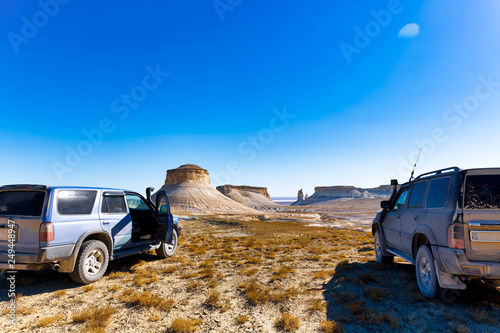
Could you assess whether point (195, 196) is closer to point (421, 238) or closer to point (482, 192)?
point (421, 238)

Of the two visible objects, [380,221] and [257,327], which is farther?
[380,221]

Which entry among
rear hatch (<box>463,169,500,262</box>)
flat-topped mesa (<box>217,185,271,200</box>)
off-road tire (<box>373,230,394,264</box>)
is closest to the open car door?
off-road tire (<box>373,230,394,264</box>)

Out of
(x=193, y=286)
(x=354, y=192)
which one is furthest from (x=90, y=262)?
(x=354, y=192)

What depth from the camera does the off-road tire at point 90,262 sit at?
216 inches

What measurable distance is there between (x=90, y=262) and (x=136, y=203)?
258cm

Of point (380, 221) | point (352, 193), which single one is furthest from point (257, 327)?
point (352, 193)

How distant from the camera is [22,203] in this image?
524cm

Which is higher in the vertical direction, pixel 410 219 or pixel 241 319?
pixel 410 219

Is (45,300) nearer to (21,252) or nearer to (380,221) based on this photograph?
(21,252)

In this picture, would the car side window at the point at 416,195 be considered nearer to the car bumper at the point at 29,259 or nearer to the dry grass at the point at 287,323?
the dry grass at the point at 287,323

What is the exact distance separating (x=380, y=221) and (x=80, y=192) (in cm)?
792

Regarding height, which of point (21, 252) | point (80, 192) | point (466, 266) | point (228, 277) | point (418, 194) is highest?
point (80, 192)

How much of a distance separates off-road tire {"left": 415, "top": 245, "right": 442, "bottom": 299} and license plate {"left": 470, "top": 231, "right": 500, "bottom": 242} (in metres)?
0.80

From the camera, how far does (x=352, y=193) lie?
5359 inches
